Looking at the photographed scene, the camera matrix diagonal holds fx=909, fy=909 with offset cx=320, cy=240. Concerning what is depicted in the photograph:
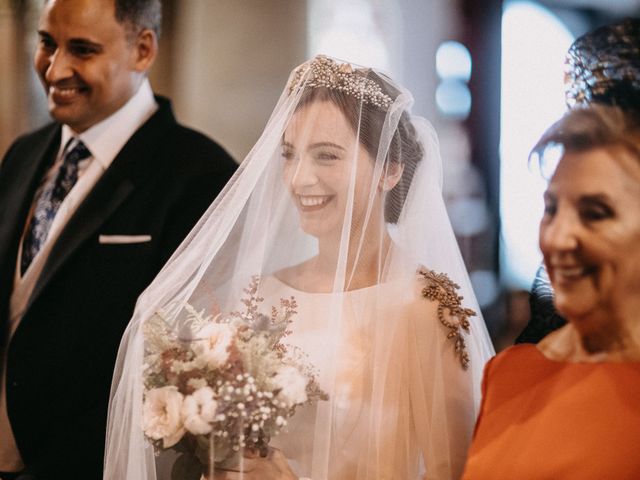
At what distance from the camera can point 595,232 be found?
5.34 feet

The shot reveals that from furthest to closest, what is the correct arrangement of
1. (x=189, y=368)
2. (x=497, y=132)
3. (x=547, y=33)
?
(x=497, y=132) → (x=547, y=33) → (x=189, y=368)

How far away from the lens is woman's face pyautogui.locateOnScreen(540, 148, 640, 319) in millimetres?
1611

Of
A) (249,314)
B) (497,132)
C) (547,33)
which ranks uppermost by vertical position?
(547,33)

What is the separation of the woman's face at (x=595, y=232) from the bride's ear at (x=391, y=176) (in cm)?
58

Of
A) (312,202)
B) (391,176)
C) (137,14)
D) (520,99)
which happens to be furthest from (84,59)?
(520,99)

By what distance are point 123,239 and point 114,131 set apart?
0.44 metres

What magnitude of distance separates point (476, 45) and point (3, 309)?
170 inches

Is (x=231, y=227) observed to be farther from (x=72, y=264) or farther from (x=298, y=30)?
(x=298, y=30)

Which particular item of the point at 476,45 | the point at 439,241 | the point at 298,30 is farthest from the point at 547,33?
the point at 439,241

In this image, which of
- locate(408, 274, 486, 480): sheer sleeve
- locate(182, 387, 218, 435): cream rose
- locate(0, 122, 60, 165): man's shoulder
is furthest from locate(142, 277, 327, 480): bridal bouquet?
locate(0, 122, 60, 165): man's shoulder

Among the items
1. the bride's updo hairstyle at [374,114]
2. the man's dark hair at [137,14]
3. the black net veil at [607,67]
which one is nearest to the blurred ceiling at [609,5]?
the man's dark hair at [137,14]

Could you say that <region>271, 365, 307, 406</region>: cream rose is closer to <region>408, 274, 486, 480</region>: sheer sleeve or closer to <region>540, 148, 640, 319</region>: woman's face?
<region>408, 274, 486, 480</region>: sheer sleeve

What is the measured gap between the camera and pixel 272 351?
2.02m

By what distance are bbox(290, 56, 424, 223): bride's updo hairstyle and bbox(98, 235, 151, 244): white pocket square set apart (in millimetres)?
810
